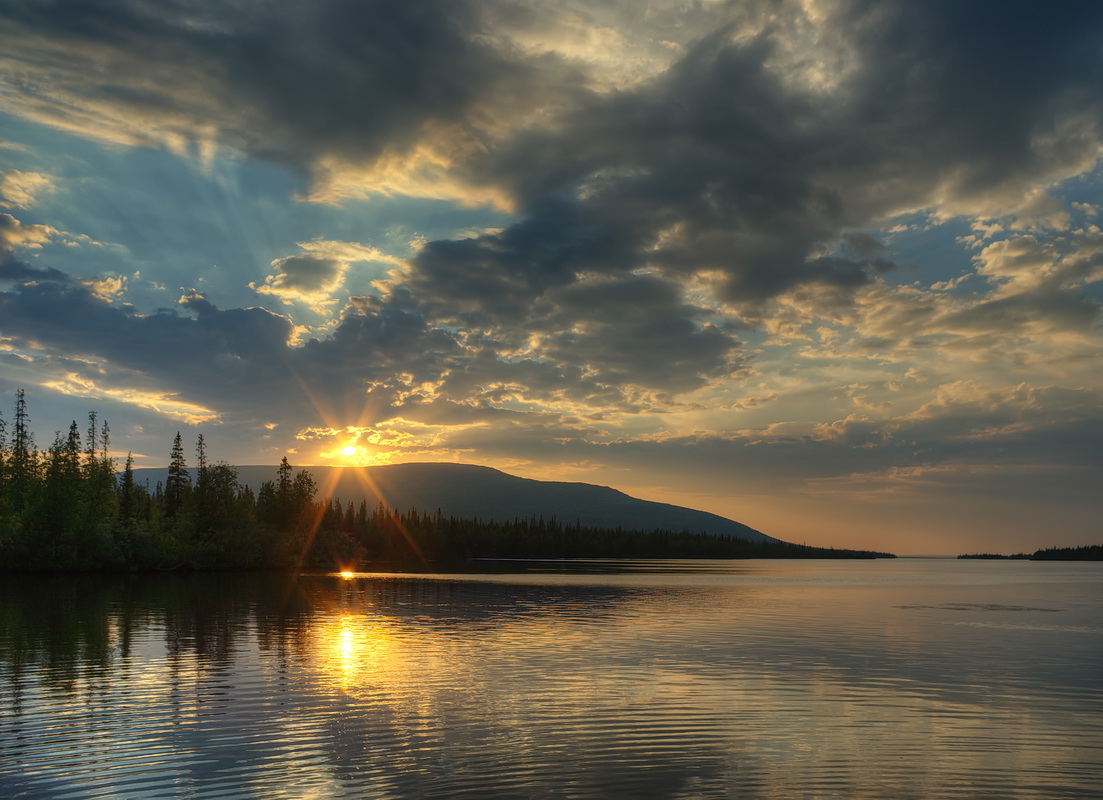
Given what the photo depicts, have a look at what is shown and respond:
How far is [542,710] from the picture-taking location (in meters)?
28.7

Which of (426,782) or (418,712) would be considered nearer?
(426,782)

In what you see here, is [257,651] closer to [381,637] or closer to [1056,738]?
[381,637]

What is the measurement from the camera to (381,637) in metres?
51.9

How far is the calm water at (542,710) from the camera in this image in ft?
65.6

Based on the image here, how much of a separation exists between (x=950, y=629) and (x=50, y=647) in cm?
6137

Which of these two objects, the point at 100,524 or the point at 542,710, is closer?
the point at 542,710

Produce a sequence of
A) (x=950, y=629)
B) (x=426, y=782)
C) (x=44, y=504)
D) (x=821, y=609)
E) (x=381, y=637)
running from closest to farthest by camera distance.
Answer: (x=426, y=782) → (x=381, y=637) → (x=950, y=629) → (x=821, y=609) → (x=44, y=504)

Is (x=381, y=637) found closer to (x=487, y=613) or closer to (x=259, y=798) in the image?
(x=487, y=613)

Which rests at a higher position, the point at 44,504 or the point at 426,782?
the point at 44,504

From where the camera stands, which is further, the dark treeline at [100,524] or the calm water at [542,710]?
the dark treeline at [100,524]

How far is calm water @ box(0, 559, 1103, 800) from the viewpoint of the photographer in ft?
65.6

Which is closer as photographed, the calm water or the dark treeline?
the calm water

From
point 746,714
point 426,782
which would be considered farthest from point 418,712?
point 746,714

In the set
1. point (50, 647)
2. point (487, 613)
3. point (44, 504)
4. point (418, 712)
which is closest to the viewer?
point (418, 712)
